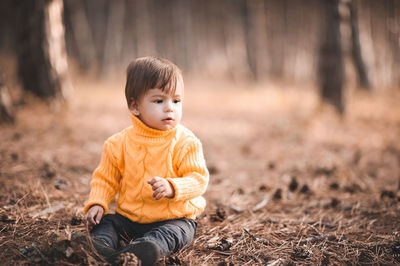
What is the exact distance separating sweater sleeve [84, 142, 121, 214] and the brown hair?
1.36ft

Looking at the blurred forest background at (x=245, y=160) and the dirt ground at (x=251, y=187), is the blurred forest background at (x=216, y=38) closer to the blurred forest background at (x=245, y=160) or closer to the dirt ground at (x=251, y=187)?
the blurred forest background at (x=245, y=160)

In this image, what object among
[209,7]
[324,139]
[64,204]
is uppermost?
[209,7]

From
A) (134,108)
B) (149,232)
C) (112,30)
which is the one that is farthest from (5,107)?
(112,30)

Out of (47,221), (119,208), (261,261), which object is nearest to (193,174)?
(119,208)

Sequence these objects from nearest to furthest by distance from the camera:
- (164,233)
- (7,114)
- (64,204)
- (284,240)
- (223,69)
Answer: (164,233), (284,240), (64,204), (7,114), (223,69)

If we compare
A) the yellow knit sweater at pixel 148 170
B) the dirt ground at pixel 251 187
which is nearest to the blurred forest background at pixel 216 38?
the dirt ground at pixel 251 187

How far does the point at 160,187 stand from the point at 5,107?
10.9 feet

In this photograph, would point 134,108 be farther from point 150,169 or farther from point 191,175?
point 191,175

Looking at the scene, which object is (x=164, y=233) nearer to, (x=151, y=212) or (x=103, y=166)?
(x=151, y=212)

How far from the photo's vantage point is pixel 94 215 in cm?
158

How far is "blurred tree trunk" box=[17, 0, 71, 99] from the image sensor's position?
4.29m

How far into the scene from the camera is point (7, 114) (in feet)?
12.1

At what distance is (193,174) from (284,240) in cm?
78

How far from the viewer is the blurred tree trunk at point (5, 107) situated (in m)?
3.58
